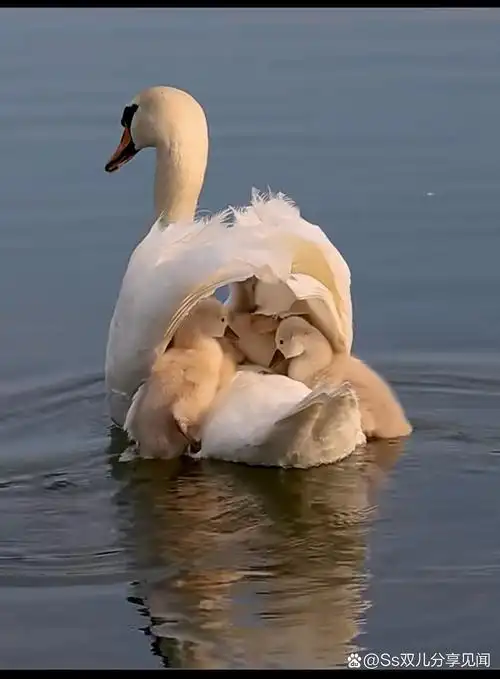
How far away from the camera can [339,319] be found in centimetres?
588

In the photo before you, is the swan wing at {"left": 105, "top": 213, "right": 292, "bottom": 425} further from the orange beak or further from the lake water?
the orange beak

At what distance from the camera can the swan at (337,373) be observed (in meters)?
5.92

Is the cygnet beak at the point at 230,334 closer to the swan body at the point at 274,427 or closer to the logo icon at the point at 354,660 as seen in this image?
the swan body at the point at 274,427

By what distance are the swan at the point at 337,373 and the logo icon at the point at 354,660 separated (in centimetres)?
187

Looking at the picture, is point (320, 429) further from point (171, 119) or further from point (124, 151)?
point (124, 151)

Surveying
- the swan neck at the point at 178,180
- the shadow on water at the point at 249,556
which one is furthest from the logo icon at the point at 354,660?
the swan neck at the point at 178,180

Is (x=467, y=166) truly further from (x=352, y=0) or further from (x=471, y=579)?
(x=352, y=0)

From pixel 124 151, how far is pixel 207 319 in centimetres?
187

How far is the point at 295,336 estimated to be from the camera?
19.4 ft

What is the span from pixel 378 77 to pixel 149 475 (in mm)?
6884

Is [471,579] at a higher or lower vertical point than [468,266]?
lower

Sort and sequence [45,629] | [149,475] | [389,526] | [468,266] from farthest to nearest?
[468,266]
[149,475]
[389,526]
[45,629]

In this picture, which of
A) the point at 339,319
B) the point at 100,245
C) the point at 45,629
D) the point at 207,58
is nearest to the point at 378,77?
the point at 207,58

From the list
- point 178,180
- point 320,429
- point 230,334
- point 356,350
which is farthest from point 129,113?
point 320,429
